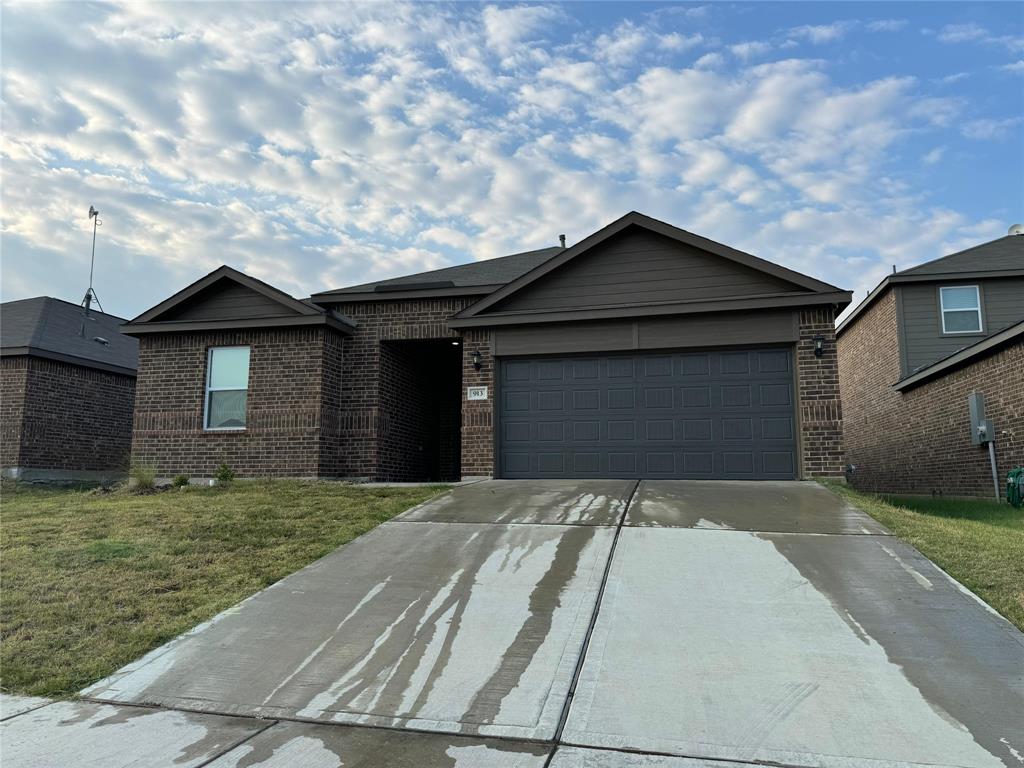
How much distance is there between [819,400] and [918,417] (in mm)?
5413

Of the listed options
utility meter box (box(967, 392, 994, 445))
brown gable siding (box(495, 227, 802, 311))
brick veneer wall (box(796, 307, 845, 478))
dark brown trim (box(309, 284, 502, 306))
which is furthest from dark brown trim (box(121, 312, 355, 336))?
utility meter box (box(967, 392, 994, 445))

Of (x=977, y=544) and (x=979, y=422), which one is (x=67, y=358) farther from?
(x=979, y=422)

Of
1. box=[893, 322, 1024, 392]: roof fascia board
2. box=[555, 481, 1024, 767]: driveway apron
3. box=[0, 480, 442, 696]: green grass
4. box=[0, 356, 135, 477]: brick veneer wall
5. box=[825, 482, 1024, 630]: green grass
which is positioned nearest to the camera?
box=[555, 481, 1024, 767]: driveway apron

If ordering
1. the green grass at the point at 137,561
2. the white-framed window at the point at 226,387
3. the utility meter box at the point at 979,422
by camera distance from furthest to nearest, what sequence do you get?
the white-framed window at the point at 226,387
the utility meter box at the point at 979,422
the green grass at the point at 137,561

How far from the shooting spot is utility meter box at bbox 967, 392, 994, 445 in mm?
12023

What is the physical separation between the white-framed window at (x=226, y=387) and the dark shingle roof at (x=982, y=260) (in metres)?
14.6

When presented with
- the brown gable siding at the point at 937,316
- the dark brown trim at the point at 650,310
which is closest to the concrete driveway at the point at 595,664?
the dark brown trim at the point at 650,310

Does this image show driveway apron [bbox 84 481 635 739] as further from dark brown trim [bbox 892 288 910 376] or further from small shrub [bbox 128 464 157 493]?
dark brown trim [bbox 892 288 910 376]

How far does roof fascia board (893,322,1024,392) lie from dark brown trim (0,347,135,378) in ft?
63.8

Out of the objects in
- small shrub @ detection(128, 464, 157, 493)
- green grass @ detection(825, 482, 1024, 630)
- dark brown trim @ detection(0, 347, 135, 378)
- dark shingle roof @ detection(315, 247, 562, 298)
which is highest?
dark shingle roof @ detection(315, 247, 562, 298)

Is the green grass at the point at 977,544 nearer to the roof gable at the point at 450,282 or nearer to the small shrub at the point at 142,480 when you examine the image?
the roof gable at the point at 450,282

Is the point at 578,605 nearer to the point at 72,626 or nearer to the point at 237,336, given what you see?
the point at 72,626

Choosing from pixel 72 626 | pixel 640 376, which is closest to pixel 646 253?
pixel 640 376

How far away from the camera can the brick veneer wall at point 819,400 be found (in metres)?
11.4
